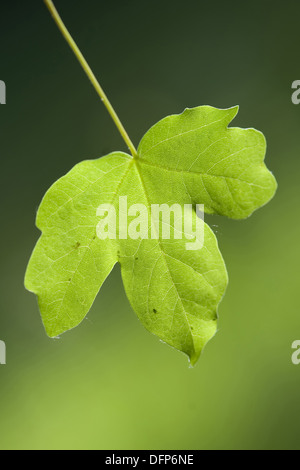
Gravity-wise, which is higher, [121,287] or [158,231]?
[121,287]

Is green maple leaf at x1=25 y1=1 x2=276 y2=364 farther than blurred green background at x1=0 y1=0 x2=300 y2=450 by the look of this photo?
No

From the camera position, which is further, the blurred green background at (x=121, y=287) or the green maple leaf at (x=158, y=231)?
the blurred green background at (x=121, y=287)

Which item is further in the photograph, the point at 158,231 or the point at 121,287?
the point at 121,287
